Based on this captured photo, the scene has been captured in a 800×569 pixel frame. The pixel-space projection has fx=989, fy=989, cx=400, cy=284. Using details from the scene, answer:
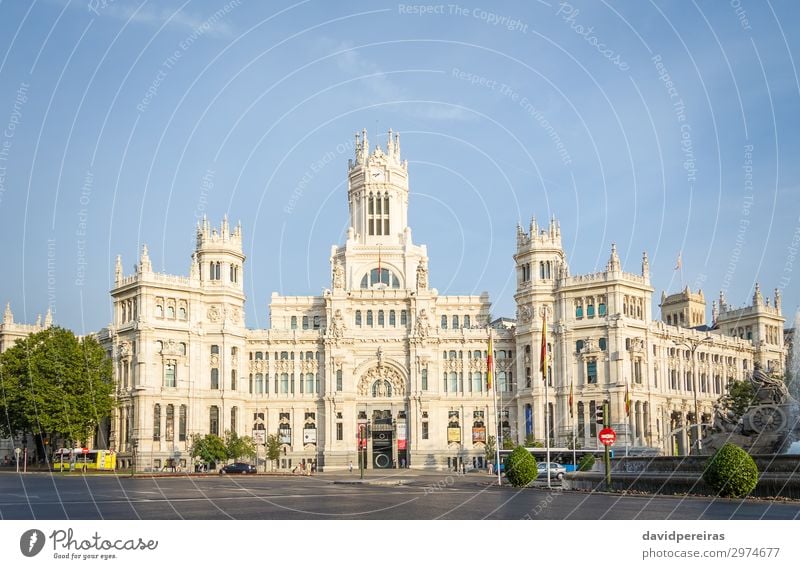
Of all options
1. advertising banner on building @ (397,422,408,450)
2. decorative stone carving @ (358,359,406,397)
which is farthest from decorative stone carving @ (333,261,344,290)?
advertising banner on building @ (397,422,408,450)

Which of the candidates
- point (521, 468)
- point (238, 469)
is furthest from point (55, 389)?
point (521, 468)

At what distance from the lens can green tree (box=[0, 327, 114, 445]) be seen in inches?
4035

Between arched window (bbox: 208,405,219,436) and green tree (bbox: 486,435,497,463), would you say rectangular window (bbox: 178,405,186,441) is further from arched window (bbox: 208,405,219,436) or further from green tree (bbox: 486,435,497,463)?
green tree (bbox: 486,435,497,463)

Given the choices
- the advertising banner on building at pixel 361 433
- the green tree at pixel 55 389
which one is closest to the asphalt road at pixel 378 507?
the green tree at pixel 55 389

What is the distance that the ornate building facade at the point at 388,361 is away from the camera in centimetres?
11569

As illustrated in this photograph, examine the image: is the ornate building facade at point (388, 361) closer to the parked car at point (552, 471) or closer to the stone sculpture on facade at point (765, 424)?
the parked car at point (552, 471)

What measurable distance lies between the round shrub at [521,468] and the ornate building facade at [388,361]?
60770mm

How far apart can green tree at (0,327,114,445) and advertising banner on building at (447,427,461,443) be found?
40.9 metres

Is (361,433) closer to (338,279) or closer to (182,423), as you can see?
(338,279)

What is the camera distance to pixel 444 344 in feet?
414

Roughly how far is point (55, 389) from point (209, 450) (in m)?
17.4
